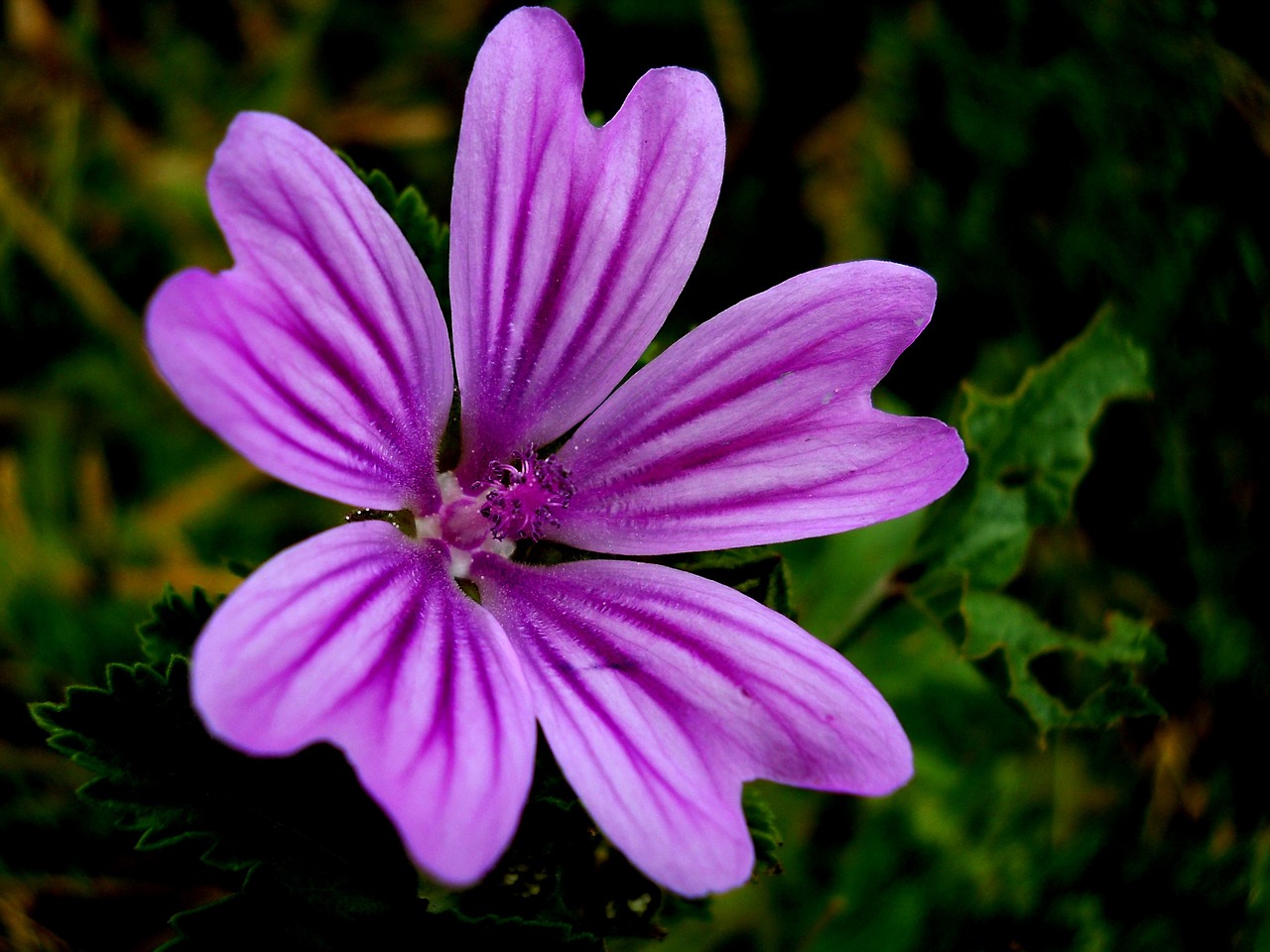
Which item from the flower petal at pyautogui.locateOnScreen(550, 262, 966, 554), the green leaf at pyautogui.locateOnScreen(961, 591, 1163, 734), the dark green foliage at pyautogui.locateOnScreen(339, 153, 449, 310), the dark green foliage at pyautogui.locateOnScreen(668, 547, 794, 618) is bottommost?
the green leaf at pyautogui.locateOnScreen(961, 591, 1163, 734)

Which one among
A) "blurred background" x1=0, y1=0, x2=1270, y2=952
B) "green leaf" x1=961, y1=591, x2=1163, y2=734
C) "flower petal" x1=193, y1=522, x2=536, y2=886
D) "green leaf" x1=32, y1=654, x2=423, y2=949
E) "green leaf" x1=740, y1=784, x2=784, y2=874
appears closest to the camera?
"flower petal" x1=193, y1=522, x2=536, y2=886

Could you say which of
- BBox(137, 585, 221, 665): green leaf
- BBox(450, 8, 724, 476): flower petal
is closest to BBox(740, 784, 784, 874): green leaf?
BBox(450, 8, 724, 476): flower petal

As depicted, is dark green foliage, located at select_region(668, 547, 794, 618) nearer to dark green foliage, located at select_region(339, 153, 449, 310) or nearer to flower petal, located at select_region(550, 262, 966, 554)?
flower petal, located at select_region(550, 262, 966, 554)

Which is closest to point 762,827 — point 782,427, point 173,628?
point 782,427

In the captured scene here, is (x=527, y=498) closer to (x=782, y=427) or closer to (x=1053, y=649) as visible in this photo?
(x=782, y=427)

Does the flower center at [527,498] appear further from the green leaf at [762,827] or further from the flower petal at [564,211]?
the green leaf at [762,827]

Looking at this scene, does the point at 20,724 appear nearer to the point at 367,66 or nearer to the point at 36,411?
the point at 36,411

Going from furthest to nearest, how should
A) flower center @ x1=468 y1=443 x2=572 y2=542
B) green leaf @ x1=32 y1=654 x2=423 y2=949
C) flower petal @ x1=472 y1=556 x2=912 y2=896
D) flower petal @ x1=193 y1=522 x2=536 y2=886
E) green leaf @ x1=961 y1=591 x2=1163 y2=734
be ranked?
green leaf @ x1=961 y1=591 x2=1163 y2=734 → flower center @ x1=468 y1=443 x2=572 y2=542 → green leaf @ x1=32 y1=654 x2=423 y2=949 → flower petal @ x1=472 y1=556 x2=912 y2=896 → flower petal @ x1=193 y1=522 x2=536 y2=886

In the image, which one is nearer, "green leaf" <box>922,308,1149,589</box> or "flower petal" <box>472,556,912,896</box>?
"flower petal" <box>472,556,912,896</box>
